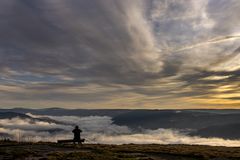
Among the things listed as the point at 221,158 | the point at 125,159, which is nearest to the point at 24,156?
the point at 125,159

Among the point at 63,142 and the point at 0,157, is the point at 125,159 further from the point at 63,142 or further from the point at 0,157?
the point at 63,142

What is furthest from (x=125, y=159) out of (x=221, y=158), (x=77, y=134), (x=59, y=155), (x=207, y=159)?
(x=77, y=134)

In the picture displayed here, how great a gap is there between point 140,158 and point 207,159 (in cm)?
666

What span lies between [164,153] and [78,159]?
12.1m

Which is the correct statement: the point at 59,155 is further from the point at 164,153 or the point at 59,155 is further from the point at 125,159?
the point at 164,153

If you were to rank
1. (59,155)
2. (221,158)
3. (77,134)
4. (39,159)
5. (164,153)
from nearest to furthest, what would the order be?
(39,159) → (59,155) → (221,158) → (164,153) → (77,134)

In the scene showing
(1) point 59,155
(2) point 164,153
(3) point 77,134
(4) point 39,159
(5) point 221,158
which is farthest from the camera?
(3) point 77,134

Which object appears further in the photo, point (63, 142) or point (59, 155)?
point (63, 142)

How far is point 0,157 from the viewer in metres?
29.6

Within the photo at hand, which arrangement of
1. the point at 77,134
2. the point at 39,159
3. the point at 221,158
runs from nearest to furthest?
the point at 39,159 < the point at 221,158 < the point at 77,134

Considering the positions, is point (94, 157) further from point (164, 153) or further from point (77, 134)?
point (77, 134)

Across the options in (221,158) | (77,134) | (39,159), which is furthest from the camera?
(77,134)

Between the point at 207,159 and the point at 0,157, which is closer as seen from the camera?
the point at 0,157

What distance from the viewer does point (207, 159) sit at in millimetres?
32469
